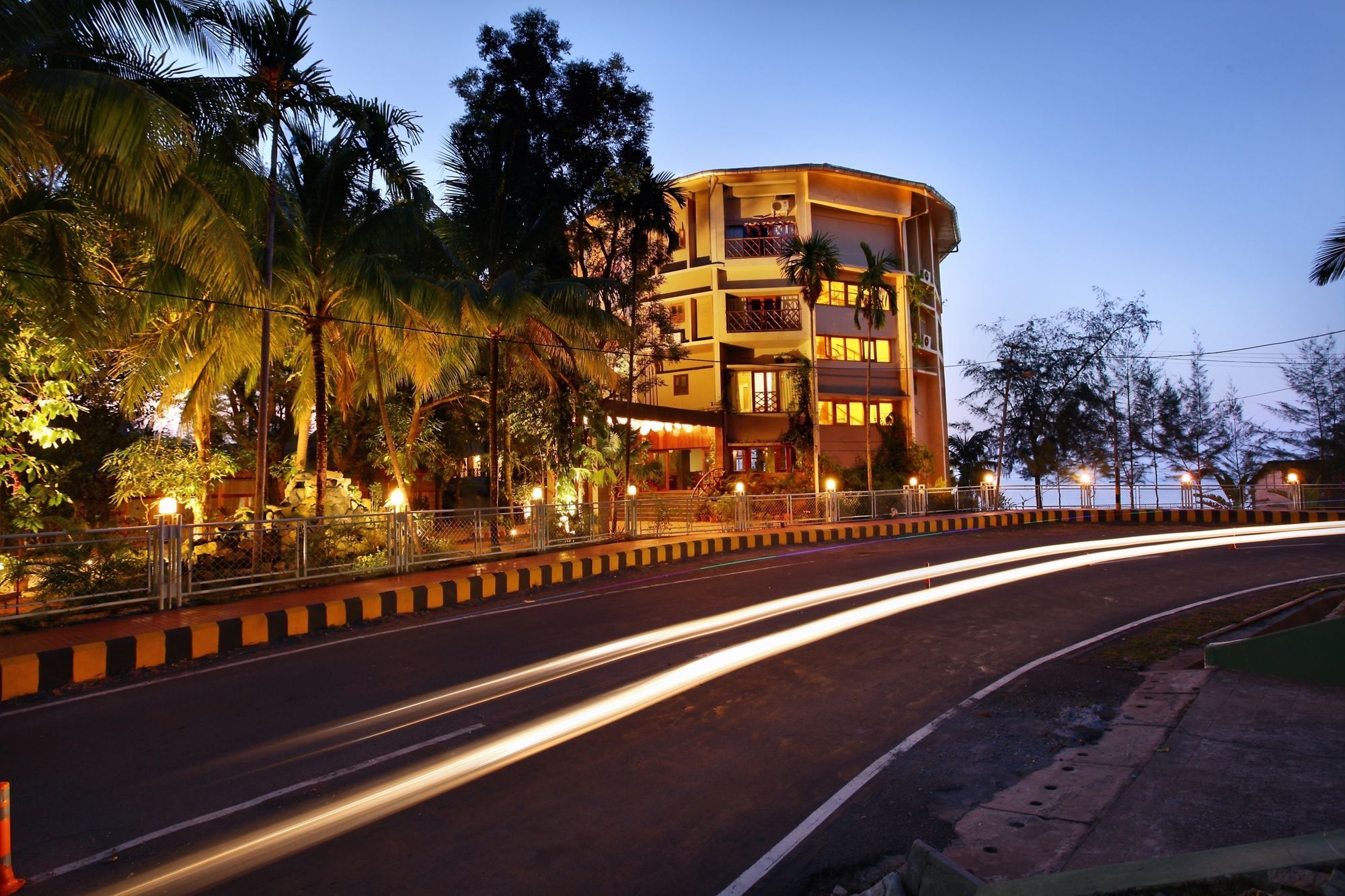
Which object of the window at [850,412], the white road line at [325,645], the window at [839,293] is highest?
the window at [839,293]

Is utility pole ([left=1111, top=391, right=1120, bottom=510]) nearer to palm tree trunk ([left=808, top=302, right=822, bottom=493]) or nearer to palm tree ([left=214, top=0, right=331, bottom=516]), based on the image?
palm tree trunk ([left=808, top=302, right=822, bottom=493])

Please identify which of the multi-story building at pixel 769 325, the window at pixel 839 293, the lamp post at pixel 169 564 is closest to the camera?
the lamp post at pixel 169 564

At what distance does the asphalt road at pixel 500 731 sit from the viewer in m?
4.11

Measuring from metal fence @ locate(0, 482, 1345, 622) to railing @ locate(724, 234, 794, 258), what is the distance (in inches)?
563

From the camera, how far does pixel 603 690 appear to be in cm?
720

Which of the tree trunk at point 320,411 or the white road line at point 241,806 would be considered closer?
the white road line at point 241,806

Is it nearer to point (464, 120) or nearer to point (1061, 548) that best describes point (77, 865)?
point (1061, 548)

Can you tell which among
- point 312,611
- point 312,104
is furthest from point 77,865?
point 312,104

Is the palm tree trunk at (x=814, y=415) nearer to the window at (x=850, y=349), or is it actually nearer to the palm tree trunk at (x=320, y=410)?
the window at (x=850, y=349)

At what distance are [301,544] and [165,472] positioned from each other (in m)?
6.69

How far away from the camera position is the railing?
3650 cm

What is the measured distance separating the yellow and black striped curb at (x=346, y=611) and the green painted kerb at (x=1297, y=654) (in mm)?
9777

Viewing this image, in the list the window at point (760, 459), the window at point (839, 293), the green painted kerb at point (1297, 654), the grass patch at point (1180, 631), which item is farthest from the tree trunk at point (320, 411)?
the window at point (839, 293)

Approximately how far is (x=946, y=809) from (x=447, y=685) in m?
4.45
